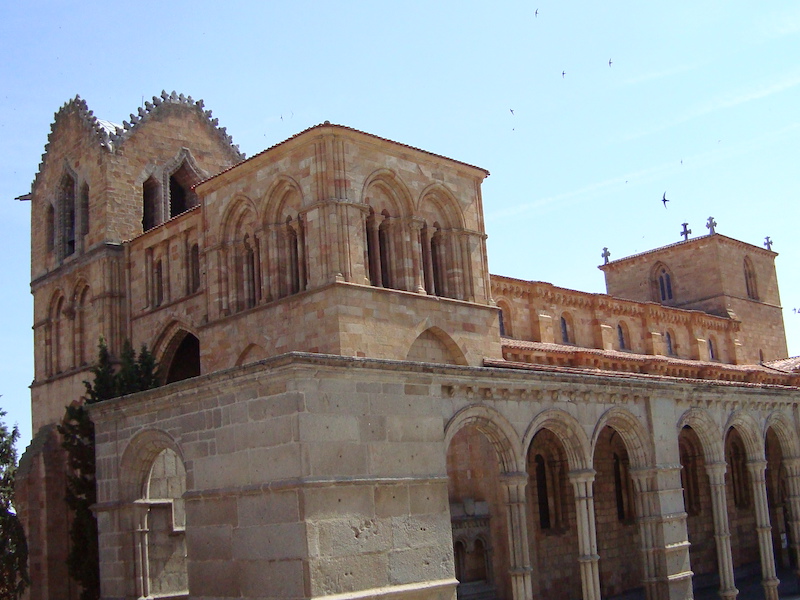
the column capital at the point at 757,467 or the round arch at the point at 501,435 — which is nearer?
the round arch at the point at 501,435

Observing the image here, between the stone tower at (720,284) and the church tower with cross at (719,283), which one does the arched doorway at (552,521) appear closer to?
the stone tower at (720,284)

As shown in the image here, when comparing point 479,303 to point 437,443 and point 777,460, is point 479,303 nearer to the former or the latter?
point 437,443

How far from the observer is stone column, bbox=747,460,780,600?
22953 millimetres

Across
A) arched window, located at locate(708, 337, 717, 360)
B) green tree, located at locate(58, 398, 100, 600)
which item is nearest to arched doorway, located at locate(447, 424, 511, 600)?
green tree, located at locate(58, 398, 100, 600)

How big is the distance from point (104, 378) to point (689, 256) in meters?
29.2

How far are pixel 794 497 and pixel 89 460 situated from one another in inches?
718

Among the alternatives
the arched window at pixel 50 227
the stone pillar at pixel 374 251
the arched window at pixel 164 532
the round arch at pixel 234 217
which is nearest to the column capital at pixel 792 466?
the stone pillar at pixel 374 251

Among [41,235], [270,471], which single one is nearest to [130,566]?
[270,471]

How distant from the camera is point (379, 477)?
15328 millimetres

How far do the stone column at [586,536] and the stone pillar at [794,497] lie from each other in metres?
8.33

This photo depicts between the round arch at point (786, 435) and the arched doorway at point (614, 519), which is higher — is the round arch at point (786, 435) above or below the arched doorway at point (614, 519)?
above

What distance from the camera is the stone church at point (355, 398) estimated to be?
49.7 feet

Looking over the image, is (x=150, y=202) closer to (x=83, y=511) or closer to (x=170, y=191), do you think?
(x=170, y=191)

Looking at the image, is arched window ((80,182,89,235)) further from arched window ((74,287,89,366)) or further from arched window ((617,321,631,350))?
arched window ((617,321,631,350))
